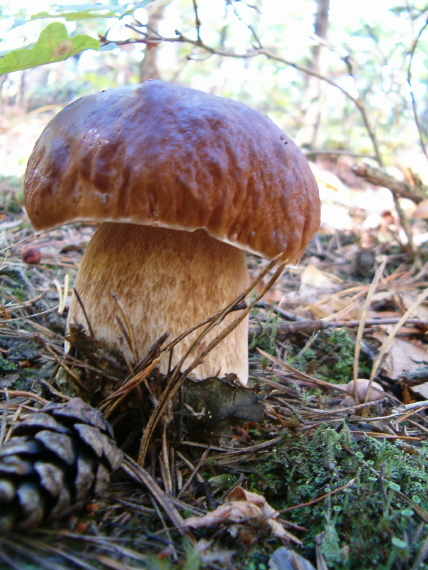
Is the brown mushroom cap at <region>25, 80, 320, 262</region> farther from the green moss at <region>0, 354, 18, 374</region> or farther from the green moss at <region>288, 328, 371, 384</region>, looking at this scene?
the green moss at <region>288, 328, 371, 384</region>

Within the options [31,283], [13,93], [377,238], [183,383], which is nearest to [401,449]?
[183,383]

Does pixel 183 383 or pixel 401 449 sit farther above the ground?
pixel 183 383

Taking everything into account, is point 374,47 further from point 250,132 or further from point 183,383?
point 183,383

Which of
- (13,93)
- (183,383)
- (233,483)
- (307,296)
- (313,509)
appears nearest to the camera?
(313,509)

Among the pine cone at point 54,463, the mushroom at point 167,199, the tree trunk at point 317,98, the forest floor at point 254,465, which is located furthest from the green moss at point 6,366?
the tree trunk at point 317,98

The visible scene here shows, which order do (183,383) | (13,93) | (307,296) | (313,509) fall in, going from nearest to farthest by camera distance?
(313,509) < (183,383) < (307,296) < (13,93)

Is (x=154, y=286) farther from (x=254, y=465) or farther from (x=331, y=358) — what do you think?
(x=331, y=358)

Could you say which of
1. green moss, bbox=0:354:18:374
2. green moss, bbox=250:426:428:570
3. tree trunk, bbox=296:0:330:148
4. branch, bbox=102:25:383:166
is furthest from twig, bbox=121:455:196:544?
tree trunk, bbox=296:0:330:148
